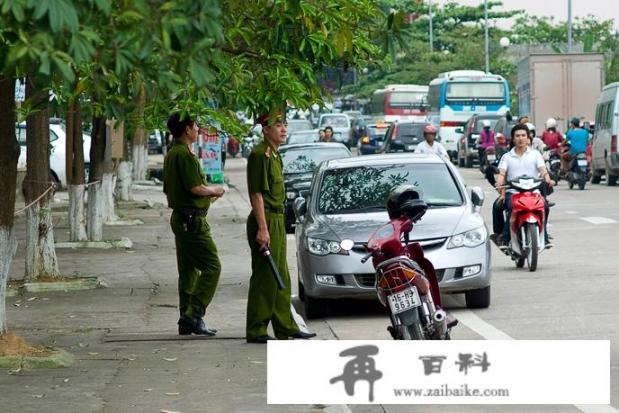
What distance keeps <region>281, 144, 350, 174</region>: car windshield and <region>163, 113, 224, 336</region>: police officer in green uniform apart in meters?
15.6

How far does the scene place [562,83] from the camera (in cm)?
5109

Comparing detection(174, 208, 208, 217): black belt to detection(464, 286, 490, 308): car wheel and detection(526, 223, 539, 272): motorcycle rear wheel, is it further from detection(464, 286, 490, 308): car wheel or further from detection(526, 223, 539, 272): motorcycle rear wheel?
detection(526, 223, 539, 272): motorcycle rear wheel

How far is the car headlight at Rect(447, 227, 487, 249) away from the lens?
14.9 m

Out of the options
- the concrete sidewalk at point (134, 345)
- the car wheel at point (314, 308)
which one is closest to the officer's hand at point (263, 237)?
the concrete sidewalk at point (134, 345)

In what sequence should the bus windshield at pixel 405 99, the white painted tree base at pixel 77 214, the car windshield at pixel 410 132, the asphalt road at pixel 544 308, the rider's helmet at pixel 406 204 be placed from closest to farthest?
1. the rider's helmet at pixel 406 204
2. the asphalt road at pixel 544 308
3. the white painted tree base at pixel 77 214
4. the car windshield at pixel 410 132
5. the bus windshield at pixel 405 99

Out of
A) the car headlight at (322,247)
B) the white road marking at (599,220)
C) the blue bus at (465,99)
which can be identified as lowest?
the white road marking at (599,220)

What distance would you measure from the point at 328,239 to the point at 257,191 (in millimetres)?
2523

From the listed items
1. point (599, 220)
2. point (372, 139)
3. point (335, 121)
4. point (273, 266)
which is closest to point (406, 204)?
point (273, 266)

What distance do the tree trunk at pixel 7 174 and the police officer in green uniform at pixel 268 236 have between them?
1869 mm

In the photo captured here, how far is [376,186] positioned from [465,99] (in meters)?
46.4

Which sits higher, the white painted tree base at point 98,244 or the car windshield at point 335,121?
the car windshield at point 335,121

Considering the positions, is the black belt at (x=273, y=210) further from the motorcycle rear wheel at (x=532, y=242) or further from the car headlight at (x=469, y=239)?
the motorcycle rear wheel at (x=532, y=242)

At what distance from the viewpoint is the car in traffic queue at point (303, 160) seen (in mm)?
27877

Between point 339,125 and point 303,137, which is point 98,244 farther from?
point 339,125
